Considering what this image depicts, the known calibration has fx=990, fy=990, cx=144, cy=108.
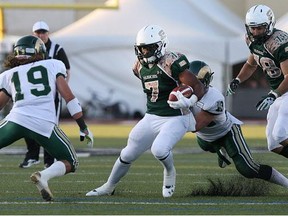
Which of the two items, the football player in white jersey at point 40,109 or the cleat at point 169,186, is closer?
the football player in white jersey at point 40,109

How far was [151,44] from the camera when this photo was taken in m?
7.04

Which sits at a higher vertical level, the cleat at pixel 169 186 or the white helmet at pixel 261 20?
the white helmet at pixel 261 20

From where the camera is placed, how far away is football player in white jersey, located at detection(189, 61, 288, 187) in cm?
728

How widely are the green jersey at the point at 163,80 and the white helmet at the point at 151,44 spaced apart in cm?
5

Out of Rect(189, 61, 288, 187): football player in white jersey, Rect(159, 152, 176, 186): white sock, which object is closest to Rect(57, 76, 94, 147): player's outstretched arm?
Rect(159, 152, 176, 186): white sock

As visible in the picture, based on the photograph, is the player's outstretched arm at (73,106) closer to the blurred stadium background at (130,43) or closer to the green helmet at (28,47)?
the green helmet at (28,47)

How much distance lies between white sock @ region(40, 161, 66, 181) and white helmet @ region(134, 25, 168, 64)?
1.01 meters

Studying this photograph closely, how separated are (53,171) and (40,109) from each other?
439 millimetres

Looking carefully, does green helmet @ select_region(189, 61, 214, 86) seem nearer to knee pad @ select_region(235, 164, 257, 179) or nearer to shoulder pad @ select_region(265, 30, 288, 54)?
shoulder pad @ select_region(265, 30, 288, 54)

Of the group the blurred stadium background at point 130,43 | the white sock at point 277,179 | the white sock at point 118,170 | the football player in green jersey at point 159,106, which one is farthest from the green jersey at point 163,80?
the blurred stadium background at point 130,43

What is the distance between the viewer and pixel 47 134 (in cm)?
673

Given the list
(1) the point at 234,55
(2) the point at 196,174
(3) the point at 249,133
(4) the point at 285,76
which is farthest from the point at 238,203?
(1) the point at 234,55

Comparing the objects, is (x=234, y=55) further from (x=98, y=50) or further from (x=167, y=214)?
(x=167, y=214)

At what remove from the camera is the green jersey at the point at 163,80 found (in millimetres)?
7020
